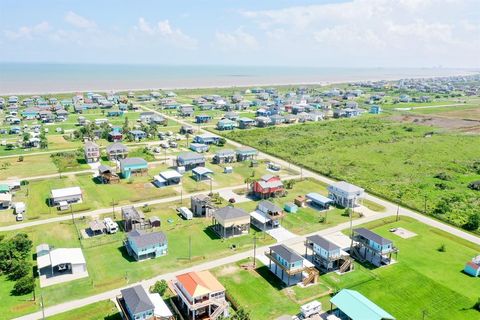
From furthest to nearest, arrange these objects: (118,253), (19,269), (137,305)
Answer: (118,253), (19,269), (137,305)

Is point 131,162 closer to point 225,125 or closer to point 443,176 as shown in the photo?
point 225,125

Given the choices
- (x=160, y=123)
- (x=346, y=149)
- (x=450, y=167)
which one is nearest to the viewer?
(x=450, y=167)

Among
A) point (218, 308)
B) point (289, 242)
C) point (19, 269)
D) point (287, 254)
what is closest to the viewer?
point (218, 308)

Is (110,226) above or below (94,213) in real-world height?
above

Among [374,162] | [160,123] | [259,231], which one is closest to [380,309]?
[259,231]

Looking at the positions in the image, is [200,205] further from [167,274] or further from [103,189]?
[103,189]

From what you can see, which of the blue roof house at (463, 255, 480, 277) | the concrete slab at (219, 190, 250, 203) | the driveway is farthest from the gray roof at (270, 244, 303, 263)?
the concrete slab at (219, 190, 250, 203)

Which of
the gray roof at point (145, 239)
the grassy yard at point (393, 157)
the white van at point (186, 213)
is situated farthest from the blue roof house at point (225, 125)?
the gray roof at point (145, 239)

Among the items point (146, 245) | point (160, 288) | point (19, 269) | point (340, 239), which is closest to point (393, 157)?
point (340, 239)
